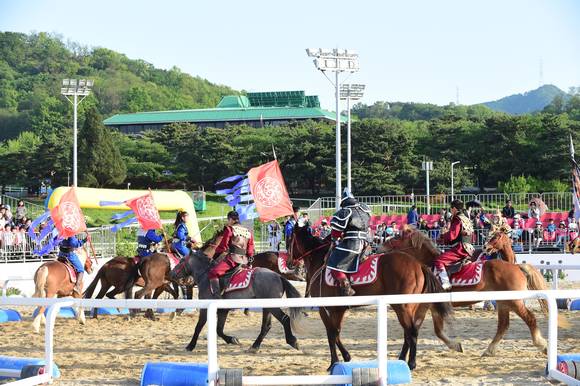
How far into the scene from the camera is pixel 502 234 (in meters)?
13.6

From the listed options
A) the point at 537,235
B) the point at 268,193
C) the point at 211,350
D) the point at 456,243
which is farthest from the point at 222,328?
the point at 537,235

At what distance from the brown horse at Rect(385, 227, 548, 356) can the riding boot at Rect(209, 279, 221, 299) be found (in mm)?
2909

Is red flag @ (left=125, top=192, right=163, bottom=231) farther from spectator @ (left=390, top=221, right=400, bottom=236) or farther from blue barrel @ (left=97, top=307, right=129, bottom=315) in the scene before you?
spectator @ (left=390, top=221, right=400, bottom=236)

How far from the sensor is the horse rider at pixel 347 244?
10.6m

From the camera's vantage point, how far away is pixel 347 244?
1067 cm

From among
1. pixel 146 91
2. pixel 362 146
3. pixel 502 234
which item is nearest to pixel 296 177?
pixel 362 146

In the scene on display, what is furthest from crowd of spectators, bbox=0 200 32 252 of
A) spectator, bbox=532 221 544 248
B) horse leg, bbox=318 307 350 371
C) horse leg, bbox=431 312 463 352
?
horse leg, bbox=431 312 463 352

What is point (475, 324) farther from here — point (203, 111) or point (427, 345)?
point (203, 111)

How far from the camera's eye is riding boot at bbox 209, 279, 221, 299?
12633 mm

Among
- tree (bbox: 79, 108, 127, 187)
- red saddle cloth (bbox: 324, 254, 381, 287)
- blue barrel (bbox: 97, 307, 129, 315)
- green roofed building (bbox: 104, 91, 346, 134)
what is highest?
green roofed building (bbox: 104, 91, 346, 134)

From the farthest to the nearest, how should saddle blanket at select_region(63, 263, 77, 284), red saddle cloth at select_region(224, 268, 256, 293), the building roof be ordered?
the building roof < saddle blanket at select_region(63, 263, 77, 284) < red saddle cloth at select_region(224, 268, 256, 293)

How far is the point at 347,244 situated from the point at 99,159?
50085mm

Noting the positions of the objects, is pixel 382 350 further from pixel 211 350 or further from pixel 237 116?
pixel 237 116

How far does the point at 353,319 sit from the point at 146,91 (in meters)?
121
